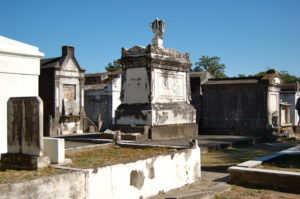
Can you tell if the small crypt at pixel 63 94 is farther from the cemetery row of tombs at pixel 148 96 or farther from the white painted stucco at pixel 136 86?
the white painted stucco at pixel 136 86

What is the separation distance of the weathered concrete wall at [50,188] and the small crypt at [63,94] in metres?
17.2

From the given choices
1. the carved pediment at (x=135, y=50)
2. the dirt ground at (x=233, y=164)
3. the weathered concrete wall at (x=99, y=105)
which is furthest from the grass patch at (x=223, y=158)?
the weathered concrete wall at (x=99, y=105)

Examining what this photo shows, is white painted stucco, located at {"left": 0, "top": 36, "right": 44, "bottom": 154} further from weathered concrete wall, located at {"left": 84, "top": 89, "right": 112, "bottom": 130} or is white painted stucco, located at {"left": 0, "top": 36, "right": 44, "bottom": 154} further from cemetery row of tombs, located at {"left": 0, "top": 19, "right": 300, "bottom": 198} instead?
weathered concrete wall, located at {"left": 84, "top": 89, "right": 112, "bottom": 130}

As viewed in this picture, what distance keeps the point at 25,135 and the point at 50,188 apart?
1.64 m

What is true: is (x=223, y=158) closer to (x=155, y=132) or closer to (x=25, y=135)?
(x=155, y=132)

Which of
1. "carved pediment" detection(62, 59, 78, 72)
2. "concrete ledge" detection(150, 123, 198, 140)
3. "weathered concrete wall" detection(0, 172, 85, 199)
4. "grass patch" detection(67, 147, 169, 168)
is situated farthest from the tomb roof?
"weathered concrete wall" detection(0, 172, 85, 199)

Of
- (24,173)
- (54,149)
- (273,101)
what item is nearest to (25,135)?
(54,149)

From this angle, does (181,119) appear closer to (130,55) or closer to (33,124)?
(130,55)

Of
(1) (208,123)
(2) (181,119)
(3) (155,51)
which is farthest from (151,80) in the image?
(1) (208,123)

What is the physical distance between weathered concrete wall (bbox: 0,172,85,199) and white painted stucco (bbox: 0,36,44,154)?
356cm

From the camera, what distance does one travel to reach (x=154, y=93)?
1493 cm

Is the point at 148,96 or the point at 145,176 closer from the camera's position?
the point at 145,176

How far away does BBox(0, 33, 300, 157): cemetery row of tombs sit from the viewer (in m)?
9.05

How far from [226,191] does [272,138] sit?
11.7 m
